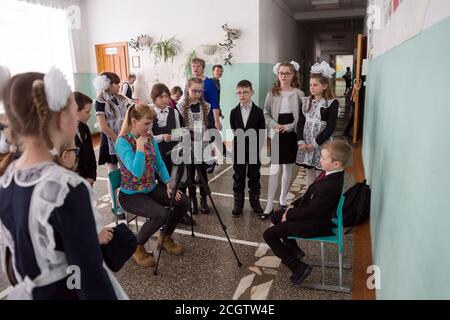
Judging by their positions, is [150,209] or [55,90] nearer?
[55,90]

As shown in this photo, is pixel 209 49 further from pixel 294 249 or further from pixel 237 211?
pixel 294 249

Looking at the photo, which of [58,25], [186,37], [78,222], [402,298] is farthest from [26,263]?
[58,25]

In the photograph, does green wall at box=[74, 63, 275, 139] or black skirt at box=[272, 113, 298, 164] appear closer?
black skirt at box=[272, 113, 298, 164]

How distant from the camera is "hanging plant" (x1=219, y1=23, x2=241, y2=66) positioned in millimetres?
6269

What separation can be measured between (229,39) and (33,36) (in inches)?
150

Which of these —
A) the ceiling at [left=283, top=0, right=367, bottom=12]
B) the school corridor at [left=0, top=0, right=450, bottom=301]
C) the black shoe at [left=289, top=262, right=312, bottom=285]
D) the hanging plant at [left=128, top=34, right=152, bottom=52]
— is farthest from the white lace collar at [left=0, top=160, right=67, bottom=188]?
the ceiling at [left=283, top=0, right=367, bottom=12]

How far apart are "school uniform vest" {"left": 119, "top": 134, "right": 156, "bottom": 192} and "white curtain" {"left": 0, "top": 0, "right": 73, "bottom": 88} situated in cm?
430

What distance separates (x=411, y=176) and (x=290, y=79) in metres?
1.96

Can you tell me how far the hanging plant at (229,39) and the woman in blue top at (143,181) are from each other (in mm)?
4340

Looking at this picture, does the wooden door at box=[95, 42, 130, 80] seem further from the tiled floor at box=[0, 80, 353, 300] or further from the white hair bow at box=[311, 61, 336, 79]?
the white hair bow at box=[311, 61, 336, 79]

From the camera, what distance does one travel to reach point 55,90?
0.86 m

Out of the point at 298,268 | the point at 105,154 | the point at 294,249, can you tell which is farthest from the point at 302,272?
the point at 105,154

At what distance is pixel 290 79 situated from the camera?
304 cm

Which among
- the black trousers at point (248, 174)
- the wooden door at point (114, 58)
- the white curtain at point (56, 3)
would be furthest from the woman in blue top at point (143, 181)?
the white curtain at point (56, 3)
